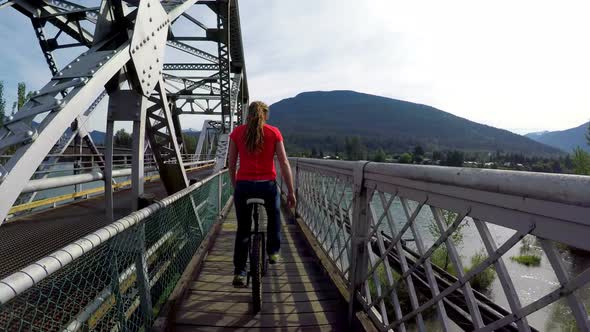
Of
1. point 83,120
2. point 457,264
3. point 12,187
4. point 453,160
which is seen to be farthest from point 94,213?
point 453,160

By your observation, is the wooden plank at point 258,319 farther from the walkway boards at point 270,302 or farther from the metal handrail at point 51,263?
the metal handrail at point 51,263

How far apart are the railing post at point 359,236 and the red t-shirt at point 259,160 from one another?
92cm

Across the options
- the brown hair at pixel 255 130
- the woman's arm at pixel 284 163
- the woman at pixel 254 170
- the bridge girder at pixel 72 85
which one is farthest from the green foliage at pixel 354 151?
the brown hair at pixel 255 130

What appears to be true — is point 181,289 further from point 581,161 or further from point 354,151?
point 354,151

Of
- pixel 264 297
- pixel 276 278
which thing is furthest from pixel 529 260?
pixel 264 297

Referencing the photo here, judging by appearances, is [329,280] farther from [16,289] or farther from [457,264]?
[16,289]

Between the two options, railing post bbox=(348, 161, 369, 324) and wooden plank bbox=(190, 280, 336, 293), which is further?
wooden plank bbox=(190, 280, 336, 293)

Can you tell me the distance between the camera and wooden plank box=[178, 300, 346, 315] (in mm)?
3066

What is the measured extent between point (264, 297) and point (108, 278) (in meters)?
1.74

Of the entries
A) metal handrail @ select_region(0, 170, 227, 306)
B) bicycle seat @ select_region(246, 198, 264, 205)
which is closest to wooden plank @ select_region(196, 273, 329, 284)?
bicycle seat @ select_region(246, 198, 264, 205)

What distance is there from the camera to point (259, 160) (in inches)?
123

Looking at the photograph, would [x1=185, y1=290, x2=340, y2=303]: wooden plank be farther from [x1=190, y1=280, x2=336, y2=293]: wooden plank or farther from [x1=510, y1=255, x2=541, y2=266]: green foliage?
[x1=510, y1=255, x2=541, y2=266]: green foliage

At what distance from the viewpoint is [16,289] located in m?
1.02

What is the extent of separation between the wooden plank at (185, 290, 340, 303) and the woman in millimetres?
228
